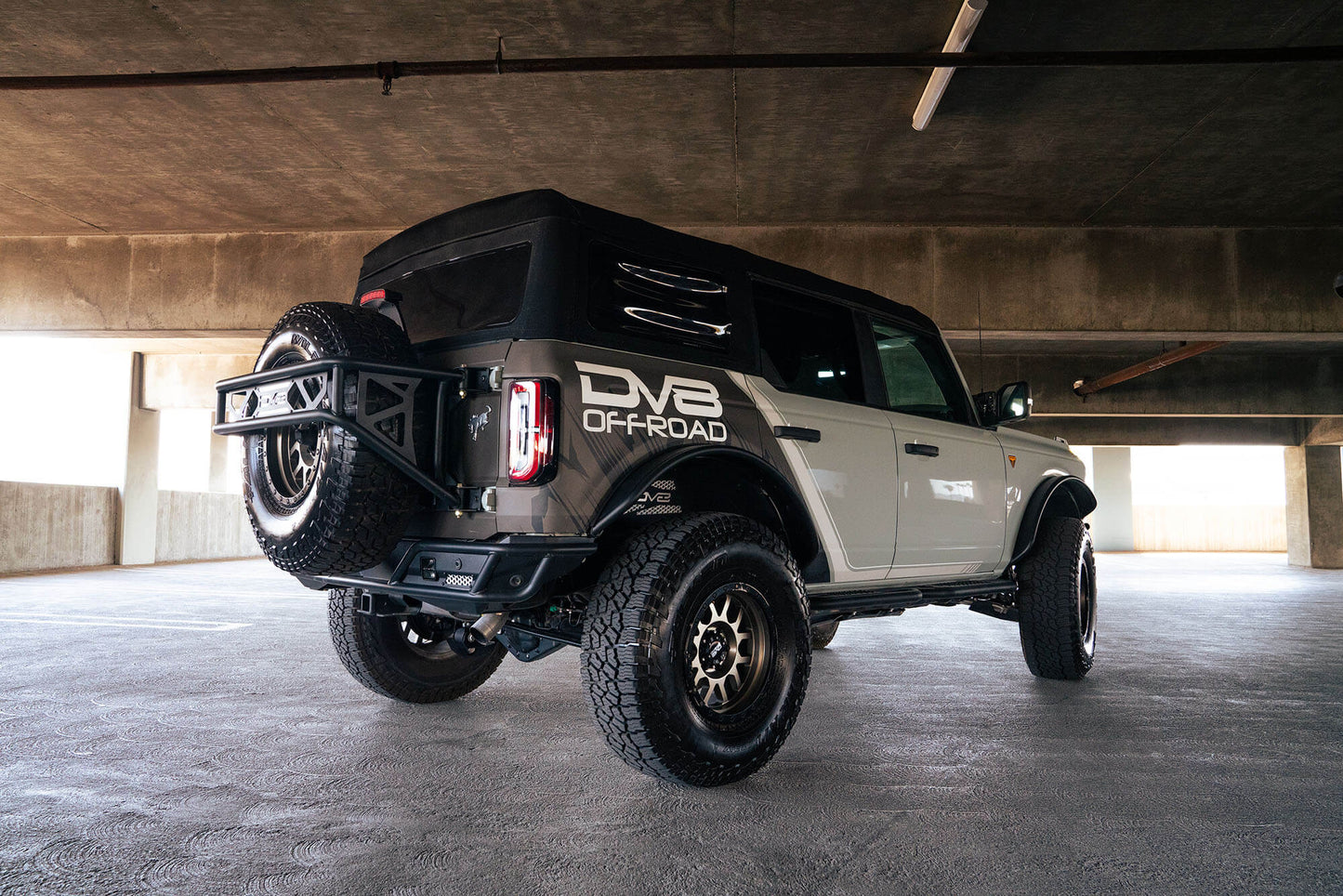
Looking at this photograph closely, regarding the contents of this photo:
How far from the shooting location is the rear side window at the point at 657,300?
10.9 ft

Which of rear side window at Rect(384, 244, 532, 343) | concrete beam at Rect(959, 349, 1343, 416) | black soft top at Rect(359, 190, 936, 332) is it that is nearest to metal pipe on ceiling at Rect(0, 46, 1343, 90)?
black soft top at Rect(359, 190, 936, 332)

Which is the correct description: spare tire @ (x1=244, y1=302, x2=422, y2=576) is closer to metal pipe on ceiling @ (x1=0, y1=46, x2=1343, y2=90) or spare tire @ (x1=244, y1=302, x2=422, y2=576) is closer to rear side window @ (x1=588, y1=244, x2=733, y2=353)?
rear side window @ (x1=588, y1=244, x2=733, y2=353)

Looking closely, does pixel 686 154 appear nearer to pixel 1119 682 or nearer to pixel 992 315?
pixel 992 315

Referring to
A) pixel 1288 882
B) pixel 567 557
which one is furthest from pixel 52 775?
pixel 1288 882

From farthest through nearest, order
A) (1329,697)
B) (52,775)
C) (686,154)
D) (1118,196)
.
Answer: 1. (1118,196)
2. (686,154)
3. (1329,697)
4. (52,775)

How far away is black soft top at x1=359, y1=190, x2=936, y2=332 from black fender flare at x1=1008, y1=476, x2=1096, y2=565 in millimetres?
2021

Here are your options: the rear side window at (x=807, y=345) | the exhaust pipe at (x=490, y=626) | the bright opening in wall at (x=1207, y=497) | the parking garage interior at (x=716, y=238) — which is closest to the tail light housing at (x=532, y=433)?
the exhaust pipe at (x=490, y=626)

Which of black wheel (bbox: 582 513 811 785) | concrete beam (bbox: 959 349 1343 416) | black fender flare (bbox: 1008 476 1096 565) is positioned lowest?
black wheel (bbox: 582 513 811 785)

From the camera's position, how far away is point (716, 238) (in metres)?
10.5

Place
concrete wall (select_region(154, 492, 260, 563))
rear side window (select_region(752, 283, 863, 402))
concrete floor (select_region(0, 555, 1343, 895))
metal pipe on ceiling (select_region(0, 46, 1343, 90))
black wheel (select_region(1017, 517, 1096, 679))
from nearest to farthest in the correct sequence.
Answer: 1. concrete floor (select_region(0, 555, 1343, 895))
2. rear side window (select_region(752, 283, 863, 402))
3. black wheel (select_region(1017, 517, 1096, 679))
4. metal pipe on ceiling (select_region(0, 46, 1343, 90))
5. concrete wall (select_region(154, 492, 260, 563))

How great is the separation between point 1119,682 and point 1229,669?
1.16m

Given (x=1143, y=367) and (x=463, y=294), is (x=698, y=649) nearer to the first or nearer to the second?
(x=463, y=294)

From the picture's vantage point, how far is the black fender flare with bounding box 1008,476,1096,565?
532 cm

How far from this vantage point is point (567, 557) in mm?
2928
